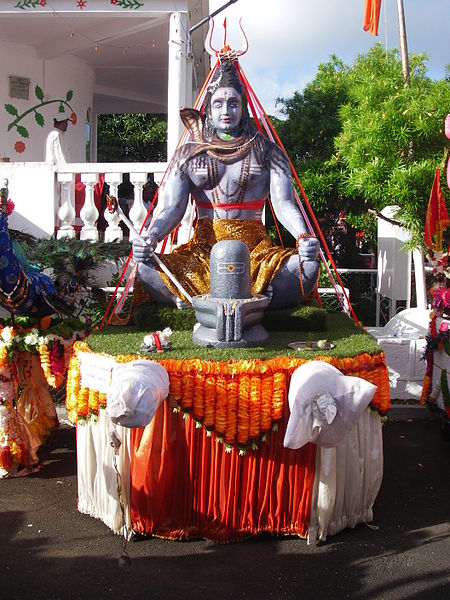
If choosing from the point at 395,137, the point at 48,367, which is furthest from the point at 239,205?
the point at 395,137

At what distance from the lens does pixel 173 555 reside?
125 inches

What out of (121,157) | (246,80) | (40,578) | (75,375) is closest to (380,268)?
(246,80)

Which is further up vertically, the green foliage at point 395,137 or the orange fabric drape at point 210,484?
the green foliage at point 395,137

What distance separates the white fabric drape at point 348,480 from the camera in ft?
10.8

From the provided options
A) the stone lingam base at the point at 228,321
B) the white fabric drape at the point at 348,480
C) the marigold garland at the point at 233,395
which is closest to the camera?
the marigold garland at the point at 233,395

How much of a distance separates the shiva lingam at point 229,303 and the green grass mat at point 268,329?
9cm

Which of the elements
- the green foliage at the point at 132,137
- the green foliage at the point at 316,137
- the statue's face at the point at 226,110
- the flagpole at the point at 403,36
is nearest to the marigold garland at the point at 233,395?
the statue's face at the point at 226,110

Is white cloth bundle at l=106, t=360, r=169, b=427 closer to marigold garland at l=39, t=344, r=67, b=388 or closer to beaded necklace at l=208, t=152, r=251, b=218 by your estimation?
marigold garland at l=39, t=344, r=67, b=388

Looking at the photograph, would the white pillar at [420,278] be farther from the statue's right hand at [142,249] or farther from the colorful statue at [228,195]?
the statue's right hand at [142,249]

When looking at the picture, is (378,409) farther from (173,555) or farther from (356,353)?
(173,555)

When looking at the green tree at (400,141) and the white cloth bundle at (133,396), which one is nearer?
the white cloth bundle at (133,396)

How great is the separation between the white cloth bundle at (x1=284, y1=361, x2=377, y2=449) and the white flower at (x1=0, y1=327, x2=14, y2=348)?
6.49 ft

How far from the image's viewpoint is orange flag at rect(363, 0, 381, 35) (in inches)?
313

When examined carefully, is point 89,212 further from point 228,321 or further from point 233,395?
point 233,395
